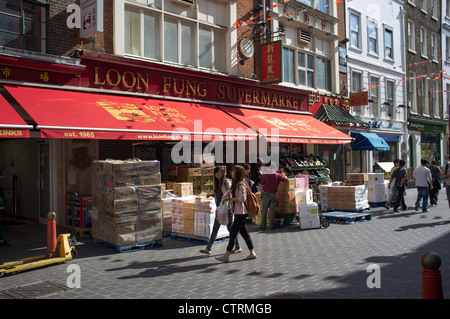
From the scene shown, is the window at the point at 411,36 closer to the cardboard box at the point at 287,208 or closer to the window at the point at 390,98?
the window at the point at 390,98

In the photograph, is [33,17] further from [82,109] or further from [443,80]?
[443,80]

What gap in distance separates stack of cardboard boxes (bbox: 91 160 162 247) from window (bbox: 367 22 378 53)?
59.6 ft

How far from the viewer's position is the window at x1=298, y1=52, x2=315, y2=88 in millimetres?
18141

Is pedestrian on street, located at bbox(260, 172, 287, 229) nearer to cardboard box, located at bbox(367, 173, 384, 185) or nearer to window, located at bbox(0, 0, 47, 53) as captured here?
cardboard box, located at bbox(367, 173, 384, 185)

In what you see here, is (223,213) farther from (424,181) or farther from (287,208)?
(424,181)

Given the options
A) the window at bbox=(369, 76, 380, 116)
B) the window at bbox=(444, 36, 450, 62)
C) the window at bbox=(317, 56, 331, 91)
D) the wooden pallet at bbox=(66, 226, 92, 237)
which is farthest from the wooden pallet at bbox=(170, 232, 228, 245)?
the window at bbox=(444, 36, 450, 62)

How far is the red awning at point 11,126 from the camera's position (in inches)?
304

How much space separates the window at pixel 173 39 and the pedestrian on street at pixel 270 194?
5.10m

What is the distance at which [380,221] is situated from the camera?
11.6m

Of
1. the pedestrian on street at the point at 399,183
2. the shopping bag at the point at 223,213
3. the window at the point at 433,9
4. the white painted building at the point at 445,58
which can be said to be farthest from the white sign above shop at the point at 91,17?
the white painted building at the point at 445,58

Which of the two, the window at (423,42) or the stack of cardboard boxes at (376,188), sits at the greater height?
the window at (423,42)

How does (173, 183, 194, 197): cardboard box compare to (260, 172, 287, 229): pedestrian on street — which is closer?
(260, 172, 287, 229): pedestrian on street

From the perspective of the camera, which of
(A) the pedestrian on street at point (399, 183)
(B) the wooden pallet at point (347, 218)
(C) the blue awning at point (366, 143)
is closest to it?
(B) the wooden pallet at point (347, 218)

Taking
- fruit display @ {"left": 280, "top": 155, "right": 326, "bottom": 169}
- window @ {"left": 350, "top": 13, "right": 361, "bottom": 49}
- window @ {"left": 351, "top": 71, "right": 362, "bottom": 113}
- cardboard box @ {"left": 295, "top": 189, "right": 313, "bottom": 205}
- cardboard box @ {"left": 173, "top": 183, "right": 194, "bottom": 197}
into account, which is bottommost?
cardboard box @ {"left": 295, "top": 189, "right": 313, "bottom": 205}
